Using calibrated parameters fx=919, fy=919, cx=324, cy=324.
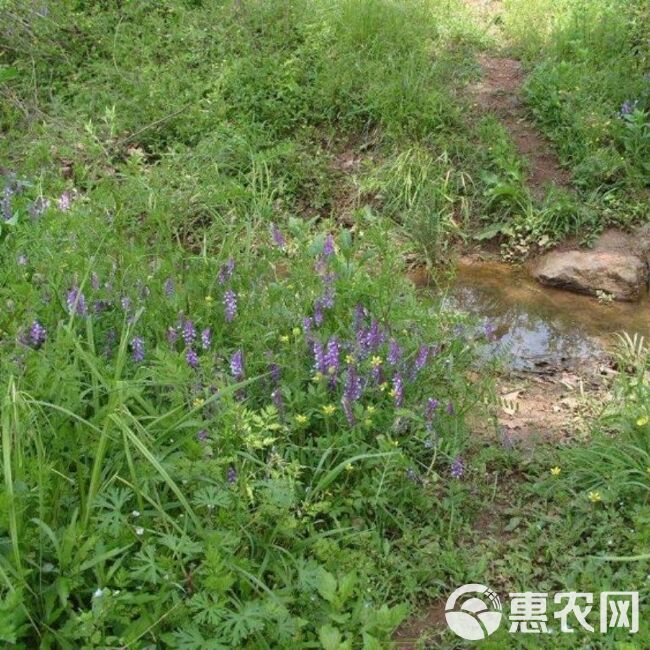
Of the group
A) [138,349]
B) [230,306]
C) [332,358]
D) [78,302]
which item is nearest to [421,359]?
[332,358]

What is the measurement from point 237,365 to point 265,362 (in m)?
A: 0.17

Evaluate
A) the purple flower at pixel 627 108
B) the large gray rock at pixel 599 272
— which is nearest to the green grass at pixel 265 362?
the purple flower at pixel 627 108

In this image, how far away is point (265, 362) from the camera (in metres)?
3.57

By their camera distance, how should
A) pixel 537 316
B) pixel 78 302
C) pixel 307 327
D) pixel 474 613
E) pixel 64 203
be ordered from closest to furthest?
1. pixel 474 613
2. pixel 78 302
3. pixel 307 327
4. pixel 64 203
5. pixel 537 316

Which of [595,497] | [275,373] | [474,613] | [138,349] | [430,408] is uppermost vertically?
[138,349]

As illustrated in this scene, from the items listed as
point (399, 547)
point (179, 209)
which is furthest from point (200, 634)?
point (179, 209)

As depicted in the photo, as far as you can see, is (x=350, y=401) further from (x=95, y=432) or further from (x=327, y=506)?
(x=95, y=432)

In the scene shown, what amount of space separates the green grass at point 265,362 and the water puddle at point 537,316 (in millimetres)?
300

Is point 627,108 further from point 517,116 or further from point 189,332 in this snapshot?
point 189,332

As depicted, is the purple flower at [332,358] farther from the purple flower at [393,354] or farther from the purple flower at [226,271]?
the purple flower at [226,271]

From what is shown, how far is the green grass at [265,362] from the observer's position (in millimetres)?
2590

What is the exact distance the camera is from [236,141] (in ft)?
21.1

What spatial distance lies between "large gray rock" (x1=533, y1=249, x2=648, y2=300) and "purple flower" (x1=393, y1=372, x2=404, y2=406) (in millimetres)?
2755

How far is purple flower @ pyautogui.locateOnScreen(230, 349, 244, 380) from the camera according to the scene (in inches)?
135
